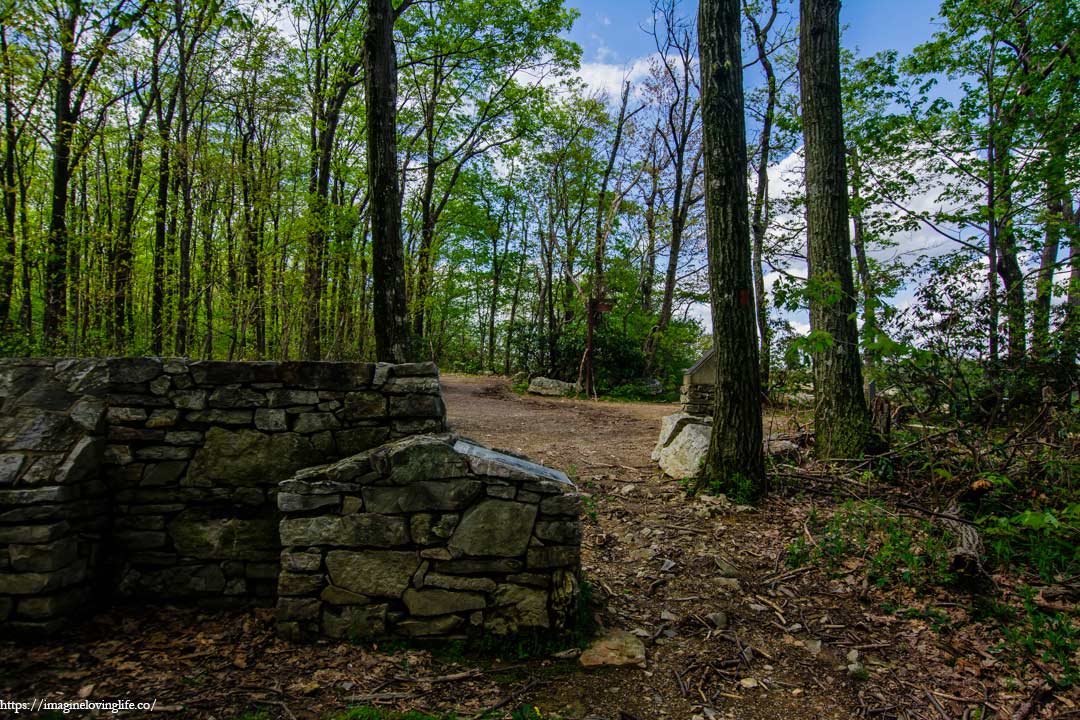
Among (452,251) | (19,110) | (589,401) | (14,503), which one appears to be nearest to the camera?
(14,503)

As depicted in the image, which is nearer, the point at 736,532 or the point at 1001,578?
the point at 1001,578

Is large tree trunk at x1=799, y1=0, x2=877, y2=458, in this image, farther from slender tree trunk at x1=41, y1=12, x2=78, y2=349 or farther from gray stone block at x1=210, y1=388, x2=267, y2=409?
slender tree trunk at x1=41, y1=12, x2=78, y2=349

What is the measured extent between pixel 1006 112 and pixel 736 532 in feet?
32.6

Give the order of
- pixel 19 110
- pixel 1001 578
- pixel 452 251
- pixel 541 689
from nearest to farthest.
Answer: pixel 541 689, pixel 1001 578, pixel 19 110, pixel 452 251

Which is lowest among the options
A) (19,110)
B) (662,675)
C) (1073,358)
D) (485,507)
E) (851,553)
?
(662,675)

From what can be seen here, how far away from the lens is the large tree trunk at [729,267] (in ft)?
17.0

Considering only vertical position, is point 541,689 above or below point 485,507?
below

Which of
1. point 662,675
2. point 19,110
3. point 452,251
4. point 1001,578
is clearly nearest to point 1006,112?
point 1001,578

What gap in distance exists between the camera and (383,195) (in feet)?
18.2

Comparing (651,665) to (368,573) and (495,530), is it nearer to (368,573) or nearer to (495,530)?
(495,530)

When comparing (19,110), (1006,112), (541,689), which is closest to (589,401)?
(1006,112)

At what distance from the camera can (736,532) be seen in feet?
15.0

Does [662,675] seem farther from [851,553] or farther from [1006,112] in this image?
[1006,112]

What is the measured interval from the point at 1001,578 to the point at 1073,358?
331cm
